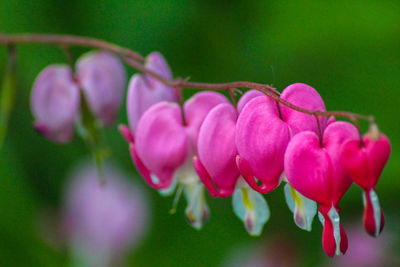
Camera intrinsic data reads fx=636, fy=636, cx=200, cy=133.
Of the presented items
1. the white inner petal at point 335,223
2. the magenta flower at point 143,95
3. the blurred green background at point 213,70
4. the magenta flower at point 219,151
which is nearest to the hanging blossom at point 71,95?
the magenta flower at point 143,95

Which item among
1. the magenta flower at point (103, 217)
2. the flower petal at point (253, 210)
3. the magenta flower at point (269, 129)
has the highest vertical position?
the magenta flower at point (269, 129)

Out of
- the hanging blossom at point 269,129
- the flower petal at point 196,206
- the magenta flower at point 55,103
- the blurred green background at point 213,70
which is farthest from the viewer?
the blurred green background at point 213,70

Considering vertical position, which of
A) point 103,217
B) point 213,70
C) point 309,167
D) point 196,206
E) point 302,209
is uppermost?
point 309,167

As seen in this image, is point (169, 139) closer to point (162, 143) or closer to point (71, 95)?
point (162, 143)

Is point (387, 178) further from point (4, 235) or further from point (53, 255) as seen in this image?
point (4, 235)

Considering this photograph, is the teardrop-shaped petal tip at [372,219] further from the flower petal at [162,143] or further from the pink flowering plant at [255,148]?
the flower petal at [162,143]

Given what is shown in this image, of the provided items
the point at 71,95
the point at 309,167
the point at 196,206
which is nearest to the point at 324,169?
the point at 309,167
